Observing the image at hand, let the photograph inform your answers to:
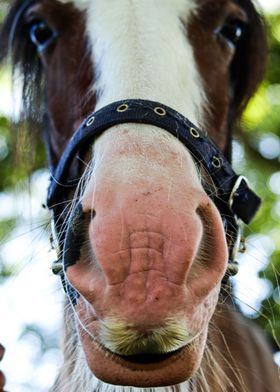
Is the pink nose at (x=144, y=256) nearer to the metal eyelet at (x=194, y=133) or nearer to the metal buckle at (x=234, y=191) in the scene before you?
the metal eyelet at (x=194, y=133)

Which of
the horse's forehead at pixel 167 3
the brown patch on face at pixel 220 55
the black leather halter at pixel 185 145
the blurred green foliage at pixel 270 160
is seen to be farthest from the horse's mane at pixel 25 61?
the blurred green foliage at pixel 270 160

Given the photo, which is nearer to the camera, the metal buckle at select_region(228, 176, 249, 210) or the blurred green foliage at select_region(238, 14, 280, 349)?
the metal buckle at select_region(228, 176, 249, 210)

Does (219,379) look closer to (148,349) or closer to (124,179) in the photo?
(148,349)

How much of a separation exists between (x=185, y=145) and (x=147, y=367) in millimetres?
679

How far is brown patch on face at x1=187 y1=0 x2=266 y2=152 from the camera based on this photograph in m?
2.40

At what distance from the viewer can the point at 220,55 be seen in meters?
2.51

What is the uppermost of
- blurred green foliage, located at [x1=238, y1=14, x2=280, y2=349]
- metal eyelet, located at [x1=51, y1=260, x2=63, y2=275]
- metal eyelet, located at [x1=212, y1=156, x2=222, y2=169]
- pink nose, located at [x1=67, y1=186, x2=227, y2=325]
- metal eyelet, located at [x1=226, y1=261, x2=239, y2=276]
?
pink nose, located at [x1=67, y1=186, x2=227, y2=325]

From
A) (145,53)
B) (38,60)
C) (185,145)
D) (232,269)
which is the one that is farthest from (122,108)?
(38,60)

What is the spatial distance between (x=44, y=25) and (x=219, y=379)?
5.32 feet

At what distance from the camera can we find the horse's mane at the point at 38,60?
2.89 metres

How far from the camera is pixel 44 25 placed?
2.66 m

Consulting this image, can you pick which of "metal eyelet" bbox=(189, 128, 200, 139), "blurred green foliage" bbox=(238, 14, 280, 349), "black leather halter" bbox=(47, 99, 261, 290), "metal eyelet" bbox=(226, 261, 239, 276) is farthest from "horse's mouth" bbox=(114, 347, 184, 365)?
"blurred green foliage" bbox=(238, 14, 280, 349)

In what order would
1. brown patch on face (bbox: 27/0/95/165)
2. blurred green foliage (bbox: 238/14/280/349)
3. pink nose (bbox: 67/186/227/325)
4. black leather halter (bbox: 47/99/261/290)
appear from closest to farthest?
pink nose (bbox: 67/186/227/325), black leather halter (bbox: 47/99/261/290), brown patch on face (bbox: 27/0/95/165), blurred green foliage (bbox: 238/14/280/349)

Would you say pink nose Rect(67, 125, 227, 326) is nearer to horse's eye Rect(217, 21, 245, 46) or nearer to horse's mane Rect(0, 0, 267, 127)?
horse's eye Rect(217, 21, 245, 46)
